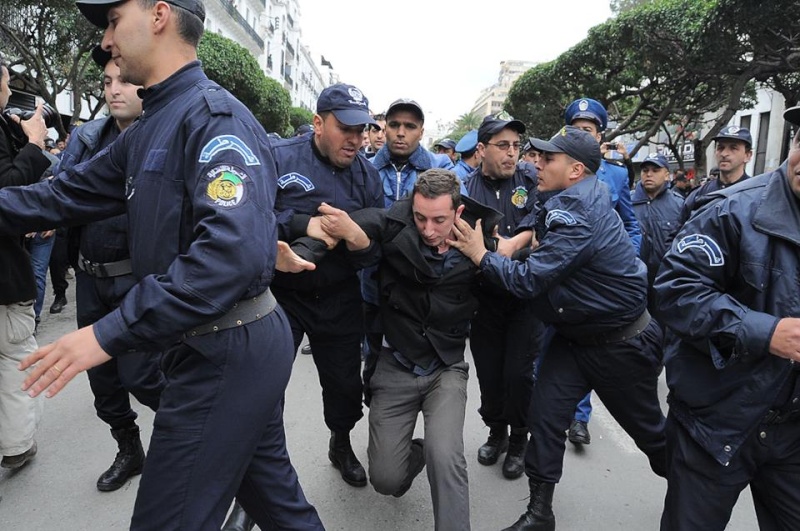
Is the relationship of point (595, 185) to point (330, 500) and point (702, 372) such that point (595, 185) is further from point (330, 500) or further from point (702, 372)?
point (330, 500)

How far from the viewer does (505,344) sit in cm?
341

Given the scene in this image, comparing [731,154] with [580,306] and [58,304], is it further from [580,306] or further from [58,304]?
[58,304]

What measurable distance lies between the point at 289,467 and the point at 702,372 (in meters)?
1.52

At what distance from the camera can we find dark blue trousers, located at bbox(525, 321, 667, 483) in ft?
8.91

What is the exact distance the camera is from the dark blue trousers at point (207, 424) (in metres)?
1.55

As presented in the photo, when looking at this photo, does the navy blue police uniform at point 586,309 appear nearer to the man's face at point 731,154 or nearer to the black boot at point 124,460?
the black boot at point 124,460

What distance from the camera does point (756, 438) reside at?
1.84 m

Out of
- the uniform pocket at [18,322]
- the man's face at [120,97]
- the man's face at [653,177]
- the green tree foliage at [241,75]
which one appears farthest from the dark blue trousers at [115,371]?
the green tree foliage at [241,75]

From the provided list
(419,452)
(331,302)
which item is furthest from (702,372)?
(331,302)

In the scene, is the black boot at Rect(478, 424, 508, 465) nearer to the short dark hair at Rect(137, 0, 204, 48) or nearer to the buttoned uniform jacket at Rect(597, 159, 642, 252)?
the buttoned uniform jacket at Rect(597, 159, 642, 252)

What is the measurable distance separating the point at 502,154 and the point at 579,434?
1995mm

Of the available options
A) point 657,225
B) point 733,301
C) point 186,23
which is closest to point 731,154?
point 657,225

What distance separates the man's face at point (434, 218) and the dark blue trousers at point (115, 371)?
4.70 feet

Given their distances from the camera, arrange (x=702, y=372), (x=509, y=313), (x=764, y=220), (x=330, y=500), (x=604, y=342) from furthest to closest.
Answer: (x=509, y=313) < (x=330, y=500) < (x=604, y=342) < (x=702, y=372) < (x=764, y=220)
